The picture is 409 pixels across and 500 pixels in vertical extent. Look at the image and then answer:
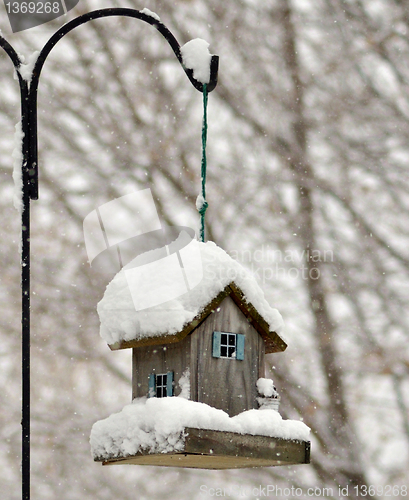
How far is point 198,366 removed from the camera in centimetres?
319

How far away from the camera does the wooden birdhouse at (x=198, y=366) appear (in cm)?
303

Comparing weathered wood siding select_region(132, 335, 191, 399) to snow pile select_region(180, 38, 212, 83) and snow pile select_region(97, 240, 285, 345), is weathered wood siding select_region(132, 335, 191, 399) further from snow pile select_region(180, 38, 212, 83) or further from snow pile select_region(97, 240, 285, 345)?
snow pile select_region(180, 38, 212, 83)

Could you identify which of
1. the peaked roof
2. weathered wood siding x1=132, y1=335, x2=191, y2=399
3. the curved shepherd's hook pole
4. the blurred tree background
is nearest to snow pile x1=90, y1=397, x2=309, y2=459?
weathered wood siding x1=132, y1=335, x2=191, y2=399

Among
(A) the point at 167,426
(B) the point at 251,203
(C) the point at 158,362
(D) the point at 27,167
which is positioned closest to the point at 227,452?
(A) the point at 167,426

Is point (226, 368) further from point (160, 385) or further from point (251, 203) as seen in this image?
point (251, 203)

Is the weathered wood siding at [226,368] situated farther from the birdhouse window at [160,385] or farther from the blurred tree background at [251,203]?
the blurred tree background at [251,203]

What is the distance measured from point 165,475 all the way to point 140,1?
4.69 meters

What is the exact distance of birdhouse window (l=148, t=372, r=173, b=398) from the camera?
3.28 m

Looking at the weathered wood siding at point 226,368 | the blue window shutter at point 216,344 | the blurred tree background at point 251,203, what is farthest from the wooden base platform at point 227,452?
the blurred tree background at point 251,203

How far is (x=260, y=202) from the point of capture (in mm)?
7934

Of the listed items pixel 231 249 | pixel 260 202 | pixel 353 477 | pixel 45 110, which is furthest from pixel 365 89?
pixel 353 477

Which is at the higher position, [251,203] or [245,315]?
[251,203]

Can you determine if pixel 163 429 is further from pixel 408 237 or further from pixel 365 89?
pixel 365 89

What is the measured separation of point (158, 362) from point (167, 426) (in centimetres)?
45
